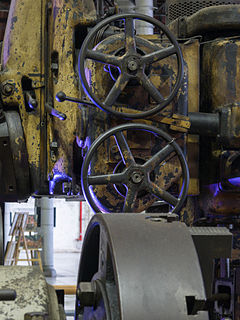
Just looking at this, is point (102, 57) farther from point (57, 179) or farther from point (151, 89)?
point (57, 179)

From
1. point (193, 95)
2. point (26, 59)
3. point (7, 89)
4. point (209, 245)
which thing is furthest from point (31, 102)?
point (209, 245)

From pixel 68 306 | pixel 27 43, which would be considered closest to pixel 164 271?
pixel 27 43

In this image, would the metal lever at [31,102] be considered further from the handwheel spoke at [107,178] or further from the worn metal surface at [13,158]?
the handwheel spoke at [107,178]

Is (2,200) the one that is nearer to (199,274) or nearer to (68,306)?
(199,274)

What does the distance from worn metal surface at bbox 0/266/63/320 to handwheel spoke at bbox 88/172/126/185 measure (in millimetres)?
957

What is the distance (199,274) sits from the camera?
1.34 m

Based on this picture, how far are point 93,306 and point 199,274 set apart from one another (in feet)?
1.03

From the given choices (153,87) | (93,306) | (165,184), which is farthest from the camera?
(165,184)

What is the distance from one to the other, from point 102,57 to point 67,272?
27.6 ft

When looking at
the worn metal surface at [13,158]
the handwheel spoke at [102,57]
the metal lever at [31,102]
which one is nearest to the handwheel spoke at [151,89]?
the handwheel spoke at [102,57]

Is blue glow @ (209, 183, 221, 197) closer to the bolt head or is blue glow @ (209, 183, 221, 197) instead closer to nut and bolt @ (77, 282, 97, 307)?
the bolt head

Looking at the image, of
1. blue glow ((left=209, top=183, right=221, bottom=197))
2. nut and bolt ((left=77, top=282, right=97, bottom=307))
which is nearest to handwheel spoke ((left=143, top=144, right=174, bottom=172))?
blue glow ((left=209, top=183, right=221, bottom=197))

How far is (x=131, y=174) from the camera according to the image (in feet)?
8.35

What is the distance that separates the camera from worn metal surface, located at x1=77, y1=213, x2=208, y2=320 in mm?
1260
